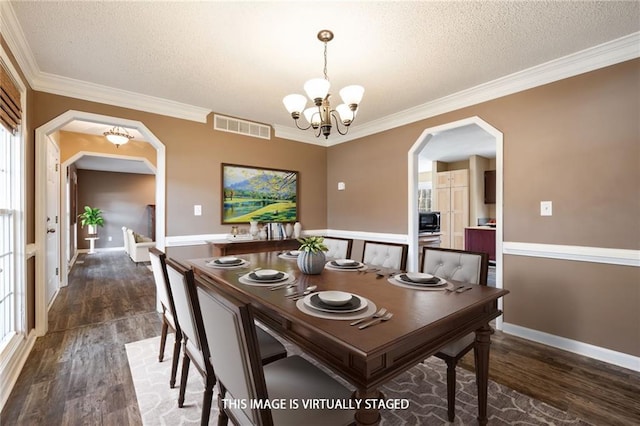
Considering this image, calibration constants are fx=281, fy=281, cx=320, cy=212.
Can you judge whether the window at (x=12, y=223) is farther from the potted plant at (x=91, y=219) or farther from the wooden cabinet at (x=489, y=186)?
the wooden cabinet at (x=489, y=186)

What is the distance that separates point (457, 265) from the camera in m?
1.97

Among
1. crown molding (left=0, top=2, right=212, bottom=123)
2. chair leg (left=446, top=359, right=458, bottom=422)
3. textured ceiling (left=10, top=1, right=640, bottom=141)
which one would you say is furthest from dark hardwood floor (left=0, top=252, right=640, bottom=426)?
textured ceiling (left=10, top=1, right=640, bottom=141)

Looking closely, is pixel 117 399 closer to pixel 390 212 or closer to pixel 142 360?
pixel 142 360

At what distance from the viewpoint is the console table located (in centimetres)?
349

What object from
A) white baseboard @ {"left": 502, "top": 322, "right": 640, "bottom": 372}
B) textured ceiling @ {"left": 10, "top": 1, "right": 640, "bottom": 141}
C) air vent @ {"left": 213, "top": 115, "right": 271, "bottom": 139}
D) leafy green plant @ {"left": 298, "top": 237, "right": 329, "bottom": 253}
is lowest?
white baseboard @ {"left": 502, "top": 322, "right": 640, "bottom": 372}

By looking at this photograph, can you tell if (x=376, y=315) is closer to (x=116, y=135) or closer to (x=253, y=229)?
(x=253, y=229)

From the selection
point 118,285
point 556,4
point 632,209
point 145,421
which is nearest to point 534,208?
point 632,209

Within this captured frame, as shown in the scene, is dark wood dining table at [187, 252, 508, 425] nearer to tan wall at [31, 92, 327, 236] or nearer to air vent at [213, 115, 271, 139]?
tan wall at [31, 92, 327, 236]

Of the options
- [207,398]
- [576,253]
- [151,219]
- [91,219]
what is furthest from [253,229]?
[151,219]

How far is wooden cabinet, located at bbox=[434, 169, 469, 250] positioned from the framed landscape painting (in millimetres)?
4120

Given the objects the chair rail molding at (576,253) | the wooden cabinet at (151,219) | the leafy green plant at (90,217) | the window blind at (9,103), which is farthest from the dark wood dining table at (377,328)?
Answer: the wooden cabinet at (151,219)

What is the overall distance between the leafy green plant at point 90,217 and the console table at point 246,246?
20.2 ft

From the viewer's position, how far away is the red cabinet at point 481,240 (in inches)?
216

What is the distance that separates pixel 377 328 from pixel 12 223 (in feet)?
9.53
